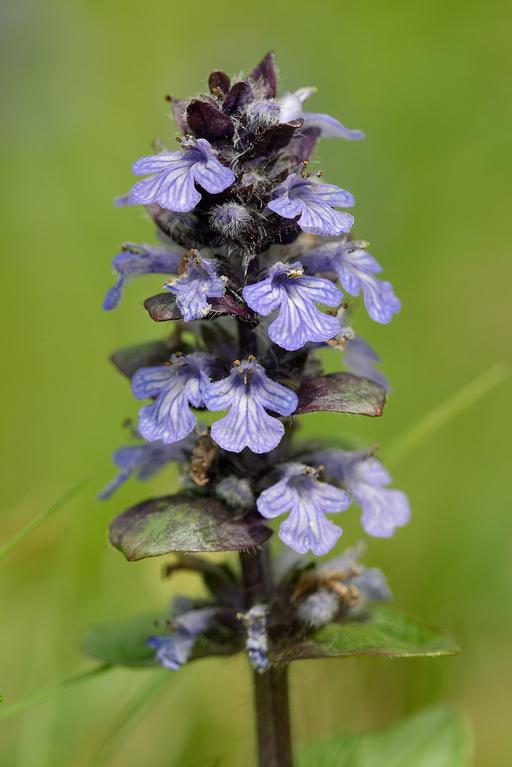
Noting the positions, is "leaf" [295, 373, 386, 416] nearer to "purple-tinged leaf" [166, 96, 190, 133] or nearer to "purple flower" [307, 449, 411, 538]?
"purple flower" [307, 449, 411, 538]

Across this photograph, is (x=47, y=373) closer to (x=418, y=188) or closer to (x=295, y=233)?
(x=418, y=188)

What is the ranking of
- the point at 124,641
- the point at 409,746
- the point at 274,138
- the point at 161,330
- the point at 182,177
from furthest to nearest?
1. the point at 161,330
2. the point at 409,746
3. the point at 124,641
4. the point at 274,138
5. the point at 182,177

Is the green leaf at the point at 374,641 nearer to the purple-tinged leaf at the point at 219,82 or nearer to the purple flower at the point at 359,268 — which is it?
the purple flower at the point at 359,268

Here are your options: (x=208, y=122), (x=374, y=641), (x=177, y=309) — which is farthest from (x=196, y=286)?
(x=374, y=641)

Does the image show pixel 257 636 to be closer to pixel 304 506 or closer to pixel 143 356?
pixel 304 506

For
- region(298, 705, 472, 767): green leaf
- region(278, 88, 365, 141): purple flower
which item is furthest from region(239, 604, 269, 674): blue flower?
region(278, 88, 365, 141): purple flower

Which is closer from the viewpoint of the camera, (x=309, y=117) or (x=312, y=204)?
(x=312, y=204)
